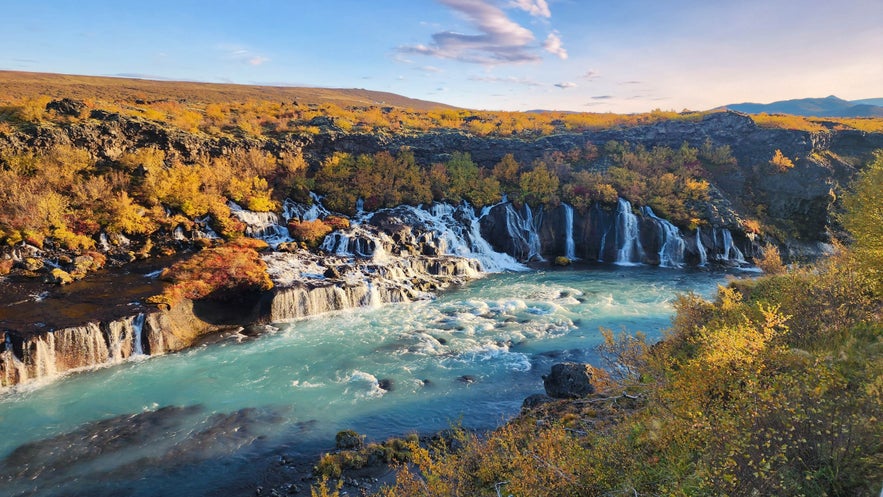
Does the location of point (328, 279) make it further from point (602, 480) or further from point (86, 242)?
point (602, 480)

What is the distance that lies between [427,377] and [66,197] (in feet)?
89.6

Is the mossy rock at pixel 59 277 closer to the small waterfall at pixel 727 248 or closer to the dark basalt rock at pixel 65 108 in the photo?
the dark basalt rock at pixel 65 108

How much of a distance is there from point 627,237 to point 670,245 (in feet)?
12.6

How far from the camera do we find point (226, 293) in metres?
25.5

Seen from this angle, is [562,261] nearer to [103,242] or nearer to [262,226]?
[262,226]

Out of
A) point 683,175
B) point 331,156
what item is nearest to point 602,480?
point 331,156

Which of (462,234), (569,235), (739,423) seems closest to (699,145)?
(569,235)

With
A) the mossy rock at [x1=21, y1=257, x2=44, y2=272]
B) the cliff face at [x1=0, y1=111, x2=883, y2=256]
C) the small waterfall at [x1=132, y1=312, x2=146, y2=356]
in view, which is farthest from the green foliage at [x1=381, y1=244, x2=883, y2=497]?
the cliff face at [x1=0, y1=111, x2=883, y2=256]

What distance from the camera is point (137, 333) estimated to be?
69.4 ft

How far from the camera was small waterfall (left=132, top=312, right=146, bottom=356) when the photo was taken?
2108 cm

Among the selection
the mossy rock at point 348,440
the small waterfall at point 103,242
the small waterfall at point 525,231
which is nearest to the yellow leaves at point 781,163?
the small waterfall at point 525,231

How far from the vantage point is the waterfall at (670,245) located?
41.6m

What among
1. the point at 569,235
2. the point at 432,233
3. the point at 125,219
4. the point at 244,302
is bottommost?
the point at 244,302

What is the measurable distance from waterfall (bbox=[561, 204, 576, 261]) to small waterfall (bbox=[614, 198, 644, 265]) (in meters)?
4.06
